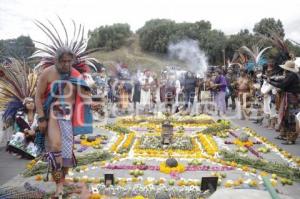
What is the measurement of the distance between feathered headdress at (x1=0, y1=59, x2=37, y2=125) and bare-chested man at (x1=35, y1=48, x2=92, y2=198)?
3493mm

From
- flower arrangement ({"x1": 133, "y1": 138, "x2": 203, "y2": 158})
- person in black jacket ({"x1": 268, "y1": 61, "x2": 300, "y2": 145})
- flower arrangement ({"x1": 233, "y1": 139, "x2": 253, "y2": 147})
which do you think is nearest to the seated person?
flower arrangement ({"x1": 133, "y1": 138, "x2": 203, "y2": 158})

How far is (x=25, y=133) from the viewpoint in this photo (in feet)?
29.1

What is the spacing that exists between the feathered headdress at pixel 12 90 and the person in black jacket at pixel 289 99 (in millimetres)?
5902

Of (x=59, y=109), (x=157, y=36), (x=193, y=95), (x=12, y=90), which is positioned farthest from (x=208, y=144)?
(x=157, y=36)

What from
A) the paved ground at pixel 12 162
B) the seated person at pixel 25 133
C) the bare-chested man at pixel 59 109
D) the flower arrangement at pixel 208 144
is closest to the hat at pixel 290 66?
the paved ground at pixel 12 162

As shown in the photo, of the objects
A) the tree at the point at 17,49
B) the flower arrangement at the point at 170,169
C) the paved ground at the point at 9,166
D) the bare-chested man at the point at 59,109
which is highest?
the tree at the point at 17,49

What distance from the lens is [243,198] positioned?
2.68 metres

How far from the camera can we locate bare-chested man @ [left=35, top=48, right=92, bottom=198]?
579 cm

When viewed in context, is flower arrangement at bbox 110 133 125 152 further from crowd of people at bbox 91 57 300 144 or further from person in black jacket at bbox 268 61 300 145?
crowd of people at bbox 91 57 300 144

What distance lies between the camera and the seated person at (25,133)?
28.6 ft

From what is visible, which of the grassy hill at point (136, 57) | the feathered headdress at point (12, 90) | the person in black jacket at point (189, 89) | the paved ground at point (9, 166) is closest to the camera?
the paved ground at point (9, 166)

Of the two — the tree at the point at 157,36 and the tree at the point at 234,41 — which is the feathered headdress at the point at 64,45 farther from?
the tree at the point at 157,36

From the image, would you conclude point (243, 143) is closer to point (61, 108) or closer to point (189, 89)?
point (61, 108)

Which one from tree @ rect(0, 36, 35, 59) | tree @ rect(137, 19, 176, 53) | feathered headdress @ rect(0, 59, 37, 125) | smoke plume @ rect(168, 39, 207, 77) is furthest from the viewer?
tree @ rect(137, 19, 176, 53)
